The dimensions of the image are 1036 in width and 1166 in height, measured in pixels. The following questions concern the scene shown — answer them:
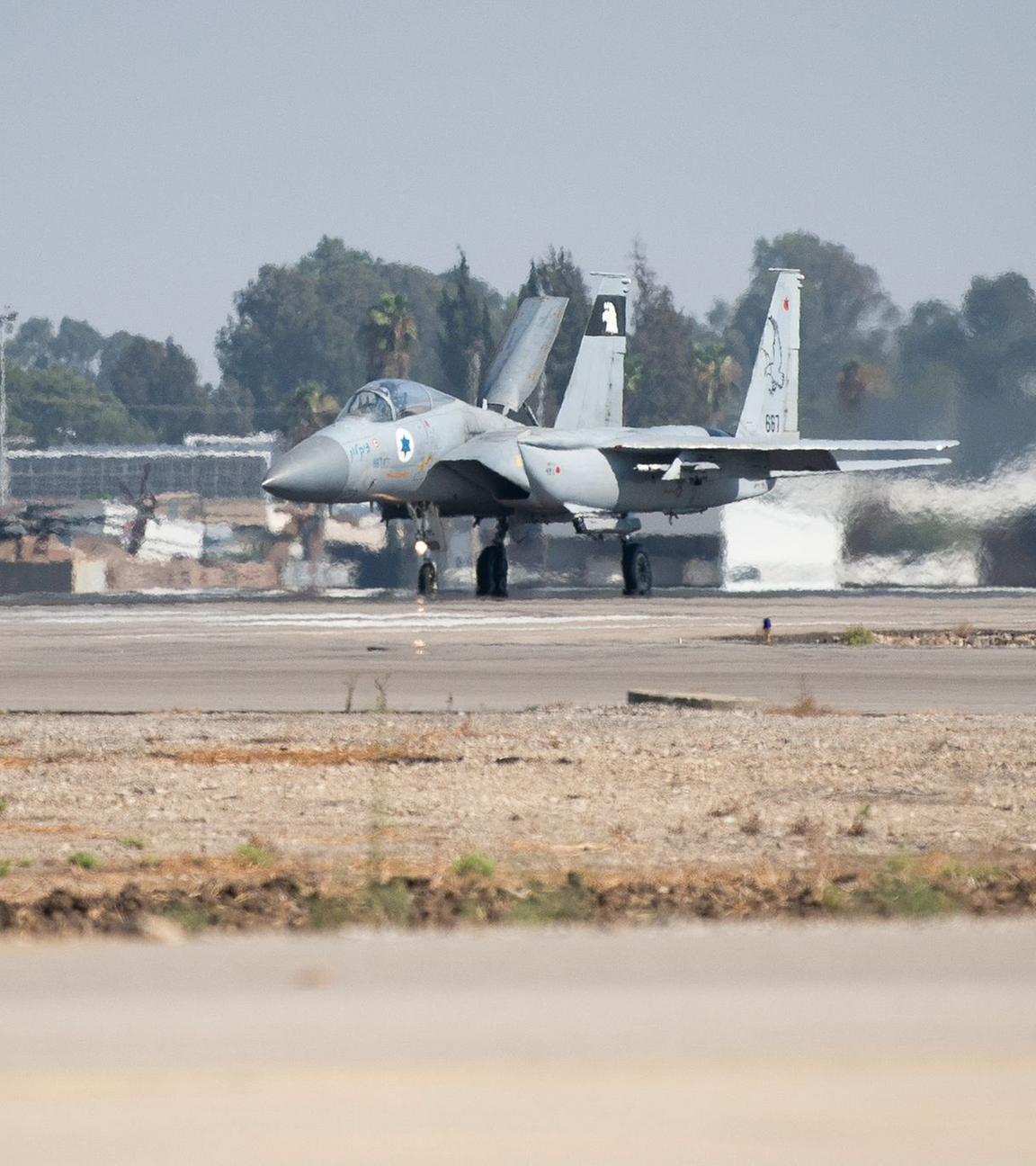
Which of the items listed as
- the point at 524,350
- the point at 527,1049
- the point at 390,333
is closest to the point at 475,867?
the point at 527,1049

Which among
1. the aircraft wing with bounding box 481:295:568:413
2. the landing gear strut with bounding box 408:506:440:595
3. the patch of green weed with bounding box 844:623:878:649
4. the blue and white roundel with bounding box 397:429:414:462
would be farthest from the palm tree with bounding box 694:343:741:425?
the patch of green weed with bounding box 844:623:878:649

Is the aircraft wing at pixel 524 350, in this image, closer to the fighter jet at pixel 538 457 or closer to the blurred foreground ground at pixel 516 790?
the fighter jet at pixel 538 457

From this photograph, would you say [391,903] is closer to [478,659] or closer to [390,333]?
[478,659]

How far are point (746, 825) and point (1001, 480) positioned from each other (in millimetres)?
35553

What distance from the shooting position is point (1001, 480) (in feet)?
146

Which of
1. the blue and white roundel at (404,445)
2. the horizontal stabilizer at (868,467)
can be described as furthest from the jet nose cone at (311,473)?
the horizontal stabilizer at (868,467)

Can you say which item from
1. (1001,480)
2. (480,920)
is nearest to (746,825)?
(480,920)

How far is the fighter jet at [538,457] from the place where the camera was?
3891 centimetres

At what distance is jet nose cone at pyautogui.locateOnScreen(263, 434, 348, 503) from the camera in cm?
3766

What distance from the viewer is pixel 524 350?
4481cm

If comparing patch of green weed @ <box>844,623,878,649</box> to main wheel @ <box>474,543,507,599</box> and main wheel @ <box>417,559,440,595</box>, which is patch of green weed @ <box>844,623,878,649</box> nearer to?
main wheel @ <box>417,559,440,595</box>

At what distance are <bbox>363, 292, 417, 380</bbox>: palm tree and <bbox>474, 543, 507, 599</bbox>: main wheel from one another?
64.3 metres

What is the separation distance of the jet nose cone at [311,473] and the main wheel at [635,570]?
7.09m

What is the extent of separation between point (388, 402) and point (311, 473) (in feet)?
8.97
